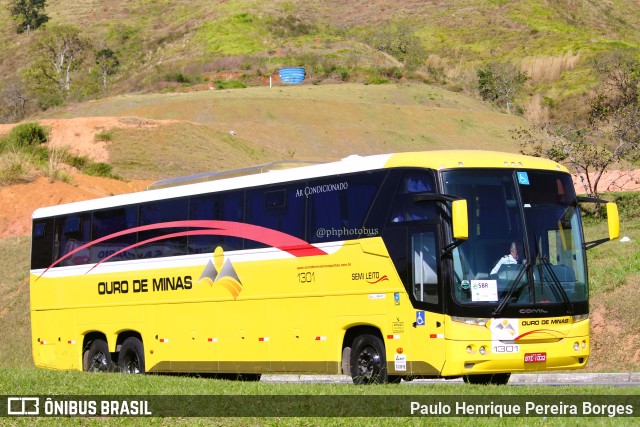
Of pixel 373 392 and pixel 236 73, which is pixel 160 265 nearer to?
pixel 373 392

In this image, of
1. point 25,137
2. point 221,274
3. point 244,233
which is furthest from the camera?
point 25,137

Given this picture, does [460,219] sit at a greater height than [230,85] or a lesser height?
lesser

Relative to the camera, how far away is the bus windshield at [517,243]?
14.8 meters

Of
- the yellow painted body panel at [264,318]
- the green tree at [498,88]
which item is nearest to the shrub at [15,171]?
the yellow painted body panel at [264,318]

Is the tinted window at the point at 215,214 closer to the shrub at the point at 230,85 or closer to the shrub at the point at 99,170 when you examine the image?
the shrub at the point at 99,170

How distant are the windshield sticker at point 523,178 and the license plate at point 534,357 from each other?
8.52 feet

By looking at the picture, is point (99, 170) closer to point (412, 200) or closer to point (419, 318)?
point (412, 200)

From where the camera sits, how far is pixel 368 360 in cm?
1606

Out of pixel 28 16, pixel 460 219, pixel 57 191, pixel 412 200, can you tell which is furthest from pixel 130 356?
pixel 28 16

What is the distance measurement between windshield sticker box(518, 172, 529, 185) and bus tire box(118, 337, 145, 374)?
876 cm

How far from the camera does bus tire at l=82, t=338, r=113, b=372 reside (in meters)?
21.2

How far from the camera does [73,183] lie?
171 feet

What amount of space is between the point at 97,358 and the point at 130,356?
3.53ft

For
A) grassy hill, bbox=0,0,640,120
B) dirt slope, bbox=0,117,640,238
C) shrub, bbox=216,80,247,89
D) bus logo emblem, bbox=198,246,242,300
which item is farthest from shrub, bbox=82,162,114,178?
grassy hill, bbox=0,0,640,120
